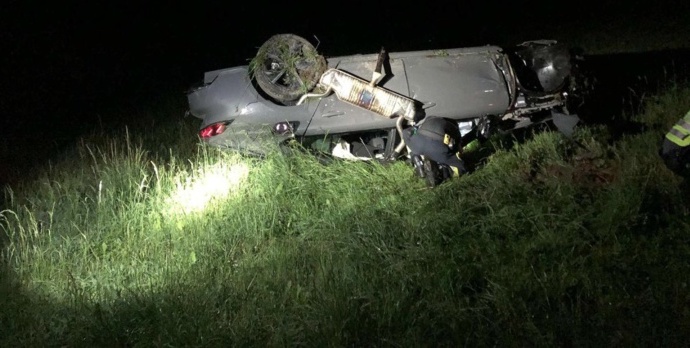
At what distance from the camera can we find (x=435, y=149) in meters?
5.07

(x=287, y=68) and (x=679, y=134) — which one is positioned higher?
(x=287, y=68)

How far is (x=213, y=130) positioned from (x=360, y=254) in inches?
80.2

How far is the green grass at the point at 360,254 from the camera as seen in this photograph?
3.45m

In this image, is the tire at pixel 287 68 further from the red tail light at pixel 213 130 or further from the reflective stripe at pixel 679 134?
the reflective stripe at pixel 679 134

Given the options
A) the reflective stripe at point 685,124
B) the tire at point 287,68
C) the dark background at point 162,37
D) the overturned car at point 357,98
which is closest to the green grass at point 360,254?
the overturned car at point 357,98

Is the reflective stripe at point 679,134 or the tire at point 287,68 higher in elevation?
the tire at point 287,68

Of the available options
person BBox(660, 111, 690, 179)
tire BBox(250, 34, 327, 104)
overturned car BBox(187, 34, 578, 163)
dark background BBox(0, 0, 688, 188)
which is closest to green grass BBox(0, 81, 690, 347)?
person BBox(660, 111, 690, 179)

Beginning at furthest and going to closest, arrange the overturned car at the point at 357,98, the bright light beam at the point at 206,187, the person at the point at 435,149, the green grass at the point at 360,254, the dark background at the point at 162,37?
1. the dark background at the point at 162,37
2. the overturned car at the point at 357,98
3. the person at the point at 435,149
4. the bright light beam at the point at 206,187
5. the green grass at the point at 360,254

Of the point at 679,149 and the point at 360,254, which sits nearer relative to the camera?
the point at 360,254

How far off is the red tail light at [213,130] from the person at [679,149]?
3740 mm

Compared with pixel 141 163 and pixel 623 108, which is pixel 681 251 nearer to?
pixel 623 108

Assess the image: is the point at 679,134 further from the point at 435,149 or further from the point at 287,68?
the point at 287,68

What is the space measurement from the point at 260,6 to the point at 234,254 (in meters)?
11.9

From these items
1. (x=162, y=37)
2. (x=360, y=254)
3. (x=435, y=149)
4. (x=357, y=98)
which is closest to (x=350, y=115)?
(x=357, y=98)
